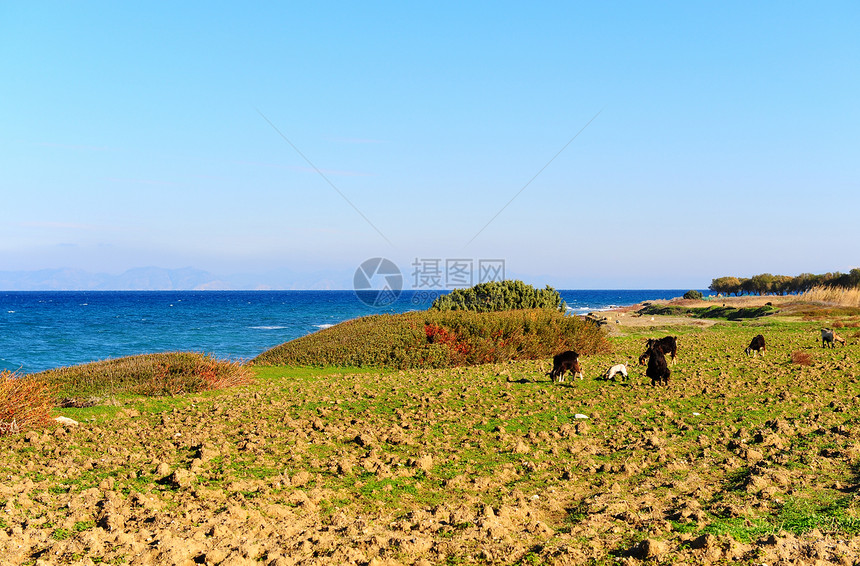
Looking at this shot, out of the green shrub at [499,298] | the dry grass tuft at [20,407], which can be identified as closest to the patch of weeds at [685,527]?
the dry grass tuft at [20,407]

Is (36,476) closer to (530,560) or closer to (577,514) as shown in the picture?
(530,560)

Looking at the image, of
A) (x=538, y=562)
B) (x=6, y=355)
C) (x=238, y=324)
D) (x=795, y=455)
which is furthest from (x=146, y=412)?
(x=238, y=324)

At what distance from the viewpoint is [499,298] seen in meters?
29.6

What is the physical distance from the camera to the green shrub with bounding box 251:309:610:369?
65.0 feet

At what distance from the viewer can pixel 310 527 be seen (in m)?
5.52

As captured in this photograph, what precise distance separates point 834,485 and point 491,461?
396cm

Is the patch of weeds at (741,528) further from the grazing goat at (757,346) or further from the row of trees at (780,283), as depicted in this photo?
the row of trees at (780,283)

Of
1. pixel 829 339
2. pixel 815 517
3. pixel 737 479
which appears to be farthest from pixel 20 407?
pixel 829 339

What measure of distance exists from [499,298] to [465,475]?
888 inches

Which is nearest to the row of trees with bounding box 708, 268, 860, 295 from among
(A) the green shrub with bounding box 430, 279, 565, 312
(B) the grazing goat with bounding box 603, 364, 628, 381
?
(A) the green shrub with bounding box 430, 279, 565, 312

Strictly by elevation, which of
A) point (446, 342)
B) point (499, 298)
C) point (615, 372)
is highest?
point (499, 298)

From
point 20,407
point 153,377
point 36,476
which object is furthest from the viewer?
point 153,377

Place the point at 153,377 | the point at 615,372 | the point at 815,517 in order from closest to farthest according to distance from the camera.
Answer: the point at 815,517, the point at 615,372, the point at 153,377

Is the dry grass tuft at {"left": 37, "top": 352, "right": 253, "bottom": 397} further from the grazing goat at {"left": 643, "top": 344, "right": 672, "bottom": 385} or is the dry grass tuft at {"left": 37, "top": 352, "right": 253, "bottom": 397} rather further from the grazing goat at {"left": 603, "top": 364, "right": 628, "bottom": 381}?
the grazing goat at {"left": 643, "top": 344, "right": 672, "bottom": 385}
